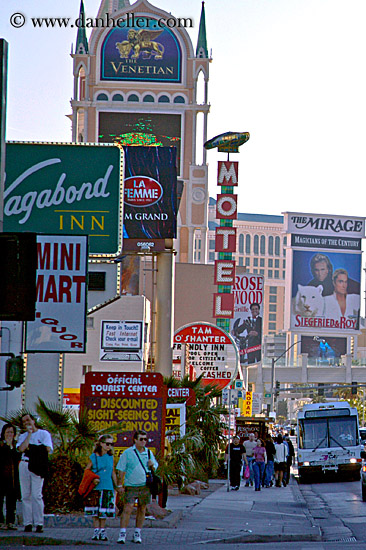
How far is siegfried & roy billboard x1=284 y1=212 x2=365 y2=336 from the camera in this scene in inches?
5822

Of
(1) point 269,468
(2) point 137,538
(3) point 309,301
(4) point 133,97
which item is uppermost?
(4) point 133,97

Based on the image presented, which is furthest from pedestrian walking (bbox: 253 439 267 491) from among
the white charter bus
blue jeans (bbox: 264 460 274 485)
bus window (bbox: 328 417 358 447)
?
bus window (bbox: 328 417 358 447)

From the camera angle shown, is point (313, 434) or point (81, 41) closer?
point (313, 434)

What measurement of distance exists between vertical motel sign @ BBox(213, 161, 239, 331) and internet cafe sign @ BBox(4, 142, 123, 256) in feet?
150

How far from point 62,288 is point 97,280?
25.9ft

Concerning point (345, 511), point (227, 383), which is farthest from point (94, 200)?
point (227, 383)

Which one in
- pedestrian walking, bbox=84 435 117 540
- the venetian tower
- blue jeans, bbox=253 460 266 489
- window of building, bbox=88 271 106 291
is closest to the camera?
pedestrian walking, bbox=84 435 117 540

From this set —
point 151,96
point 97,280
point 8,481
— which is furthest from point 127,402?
point 151,96

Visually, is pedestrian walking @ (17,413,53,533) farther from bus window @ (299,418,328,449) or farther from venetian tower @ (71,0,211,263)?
venetian tower @ (71,0,211,263)

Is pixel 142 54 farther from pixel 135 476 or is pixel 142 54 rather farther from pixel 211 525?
pixel 135 476

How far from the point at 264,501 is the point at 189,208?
75.9 m

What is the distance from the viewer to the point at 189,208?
10075 cm

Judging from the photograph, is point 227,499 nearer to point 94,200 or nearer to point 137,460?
point 94,200

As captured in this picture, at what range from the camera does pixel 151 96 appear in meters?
99.8
